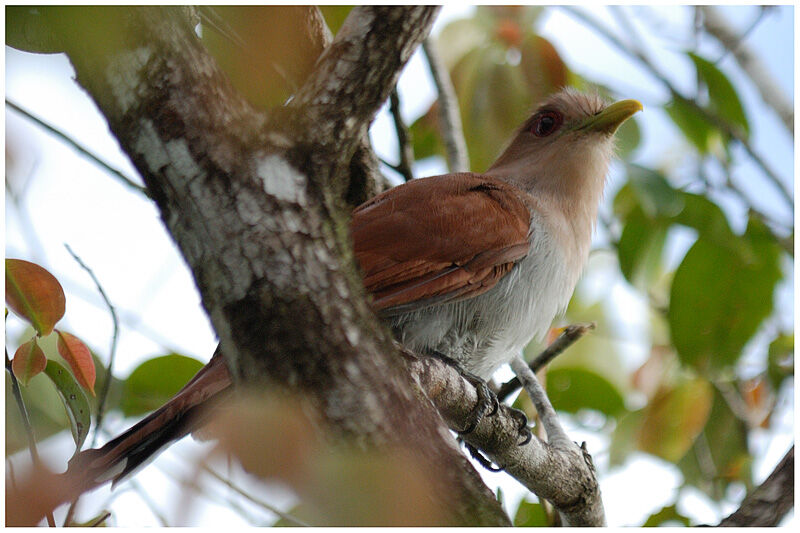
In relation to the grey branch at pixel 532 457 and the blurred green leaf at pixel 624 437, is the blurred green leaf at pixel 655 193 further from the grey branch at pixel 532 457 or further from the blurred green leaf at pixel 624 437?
the grey branch at pixel 532 457

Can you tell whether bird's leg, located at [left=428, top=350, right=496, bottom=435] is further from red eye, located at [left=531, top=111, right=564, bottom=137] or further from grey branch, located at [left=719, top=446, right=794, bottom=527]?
red eye, located at [left=531, top=111, right=564, bottom=137]

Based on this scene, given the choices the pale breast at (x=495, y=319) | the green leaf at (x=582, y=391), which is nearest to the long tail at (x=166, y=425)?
the pale breast at (x=495, y=319)

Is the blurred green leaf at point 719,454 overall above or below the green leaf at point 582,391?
below

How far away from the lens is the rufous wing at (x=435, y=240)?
251cm

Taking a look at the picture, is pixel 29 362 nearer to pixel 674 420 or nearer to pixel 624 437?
pixel 624 437

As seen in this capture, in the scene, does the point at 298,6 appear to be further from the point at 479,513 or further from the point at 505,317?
the point at 479,513

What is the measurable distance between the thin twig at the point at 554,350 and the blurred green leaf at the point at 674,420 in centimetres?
70

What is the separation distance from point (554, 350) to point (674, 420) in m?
0.82

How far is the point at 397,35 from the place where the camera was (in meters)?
1.80

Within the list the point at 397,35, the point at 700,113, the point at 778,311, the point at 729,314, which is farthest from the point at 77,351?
the point at 778,311

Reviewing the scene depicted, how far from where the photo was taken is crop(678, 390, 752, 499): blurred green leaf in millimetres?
3291

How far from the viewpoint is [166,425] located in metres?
2.18

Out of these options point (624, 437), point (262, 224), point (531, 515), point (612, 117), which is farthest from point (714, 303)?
point (262, 224)

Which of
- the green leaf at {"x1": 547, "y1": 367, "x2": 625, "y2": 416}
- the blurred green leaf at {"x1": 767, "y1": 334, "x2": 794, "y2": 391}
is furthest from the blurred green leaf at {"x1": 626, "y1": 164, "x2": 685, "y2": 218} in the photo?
the blurred green leaf at {"x1": 767, "y1": 334, "x2": 794, "y2": 391}
